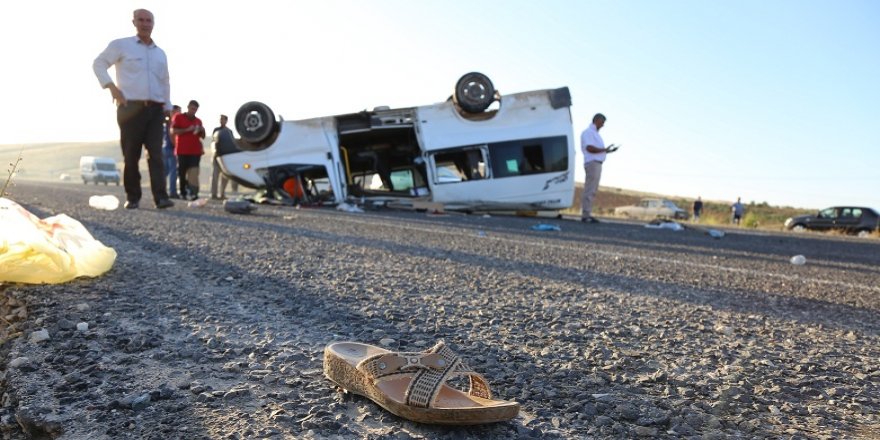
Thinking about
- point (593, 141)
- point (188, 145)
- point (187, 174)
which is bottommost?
point (187, 174)

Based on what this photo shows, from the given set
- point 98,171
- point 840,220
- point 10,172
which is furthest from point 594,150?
point 98,171

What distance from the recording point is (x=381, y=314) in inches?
90.0

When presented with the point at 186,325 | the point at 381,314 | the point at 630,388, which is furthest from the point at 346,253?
the point at 630,388

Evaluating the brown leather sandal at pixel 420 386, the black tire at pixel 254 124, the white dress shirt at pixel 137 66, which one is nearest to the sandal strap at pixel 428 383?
the brown leather sandal at pixel 420 386

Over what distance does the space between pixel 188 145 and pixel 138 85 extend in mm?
4866

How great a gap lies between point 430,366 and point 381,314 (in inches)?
38.0

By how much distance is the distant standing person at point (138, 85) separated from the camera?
6.30m

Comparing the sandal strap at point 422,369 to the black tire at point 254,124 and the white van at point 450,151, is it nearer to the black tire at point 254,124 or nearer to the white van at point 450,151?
the white van at point 450,151

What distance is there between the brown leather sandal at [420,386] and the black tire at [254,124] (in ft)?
33.8

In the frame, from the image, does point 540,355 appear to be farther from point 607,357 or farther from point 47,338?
point 47,338

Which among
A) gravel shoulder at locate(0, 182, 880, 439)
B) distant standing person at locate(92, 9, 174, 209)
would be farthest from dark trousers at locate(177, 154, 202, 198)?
gravel shoulder at locate(0, 182, 880, 439)

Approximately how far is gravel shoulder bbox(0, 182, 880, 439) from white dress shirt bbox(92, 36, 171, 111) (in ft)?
10.5

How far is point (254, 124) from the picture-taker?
1117 centimetres

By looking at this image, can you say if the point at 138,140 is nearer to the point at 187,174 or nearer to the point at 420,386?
the point at 187,174
